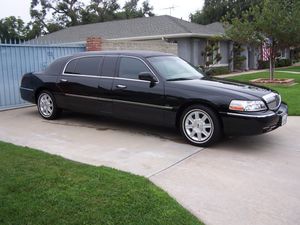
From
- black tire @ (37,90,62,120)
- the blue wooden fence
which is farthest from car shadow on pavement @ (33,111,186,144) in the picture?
the blue wooden fence

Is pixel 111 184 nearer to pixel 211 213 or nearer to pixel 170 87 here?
pixel 211 213

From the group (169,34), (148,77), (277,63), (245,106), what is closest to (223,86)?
(245,106)

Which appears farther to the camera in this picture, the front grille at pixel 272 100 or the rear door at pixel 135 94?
the rear door at pixel 135 94

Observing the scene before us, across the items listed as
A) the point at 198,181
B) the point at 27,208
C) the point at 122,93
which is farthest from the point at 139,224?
the point at 122,93

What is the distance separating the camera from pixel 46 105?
8.61 metres

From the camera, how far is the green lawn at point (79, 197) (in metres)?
3.70

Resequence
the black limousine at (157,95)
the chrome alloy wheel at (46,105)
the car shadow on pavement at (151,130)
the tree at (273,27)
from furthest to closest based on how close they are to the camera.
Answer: the tree at (273,27), the chrome alloy wheel at (46,105), the car shadow on pavement at (151,130), the black limousine at (157,95)

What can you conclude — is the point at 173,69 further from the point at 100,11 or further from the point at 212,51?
the point at 100,11

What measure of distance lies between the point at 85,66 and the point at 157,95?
196cm

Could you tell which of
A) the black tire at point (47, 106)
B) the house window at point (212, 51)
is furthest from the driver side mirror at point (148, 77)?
the house window at point (212, 51)

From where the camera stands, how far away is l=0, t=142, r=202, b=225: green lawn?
370 centimetres

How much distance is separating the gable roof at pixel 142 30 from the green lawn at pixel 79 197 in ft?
63.8

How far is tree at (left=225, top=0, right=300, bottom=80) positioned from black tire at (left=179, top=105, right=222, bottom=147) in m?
11.9

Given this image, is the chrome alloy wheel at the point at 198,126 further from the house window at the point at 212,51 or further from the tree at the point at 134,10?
the tree at the point at 134,10
